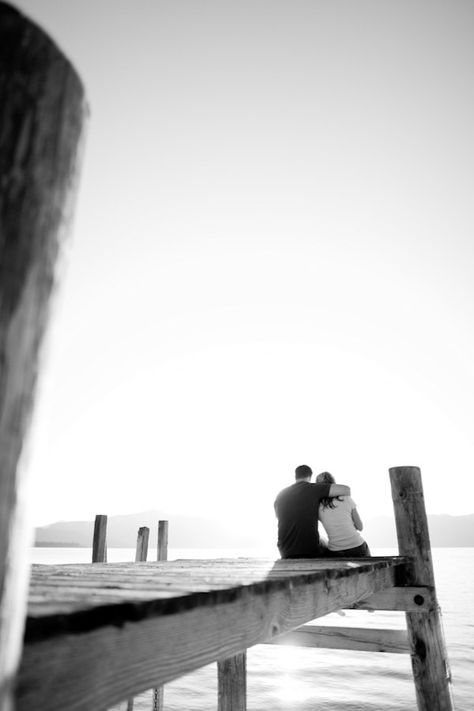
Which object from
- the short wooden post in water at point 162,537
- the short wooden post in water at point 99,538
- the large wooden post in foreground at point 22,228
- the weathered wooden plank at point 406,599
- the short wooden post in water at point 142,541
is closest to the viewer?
the large wooden post in foreground at point 22,228

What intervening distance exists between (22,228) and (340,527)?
5.58 m

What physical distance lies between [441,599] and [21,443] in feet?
154

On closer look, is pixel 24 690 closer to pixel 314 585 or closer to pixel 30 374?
pixel 30 374

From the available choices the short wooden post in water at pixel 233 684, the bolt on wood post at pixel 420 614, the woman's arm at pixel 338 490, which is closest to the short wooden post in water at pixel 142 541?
the short wooden post in water at pixel 233 684

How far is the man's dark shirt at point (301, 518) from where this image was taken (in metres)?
5.25

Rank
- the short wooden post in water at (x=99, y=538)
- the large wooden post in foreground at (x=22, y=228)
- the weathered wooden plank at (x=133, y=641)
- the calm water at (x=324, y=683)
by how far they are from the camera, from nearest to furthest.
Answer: the large wooden post in foreground at (x=22, y=228) → the weathered wooden plank at (x=133, y=641) → the short wooden post in water at (x=99, y=538) → the calm water at (x=324, y=683)

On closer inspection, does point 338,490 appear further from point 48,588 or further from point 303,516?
point 48,588

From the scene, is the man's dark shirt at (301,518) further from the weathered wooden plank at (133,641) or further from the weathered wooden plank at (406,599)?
the weathered wooden plank at (133,641)

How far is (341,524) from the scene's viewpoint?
219 inches

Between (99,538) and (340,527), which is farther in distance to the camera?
(99,538)

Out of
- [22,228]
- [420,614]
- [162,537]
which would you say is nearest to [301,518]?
[420,614]

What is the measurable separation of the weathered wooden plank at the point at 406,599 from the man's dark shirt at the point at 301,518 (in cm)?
92

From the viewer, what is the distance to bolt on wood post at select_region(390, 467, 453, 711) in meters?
4.16

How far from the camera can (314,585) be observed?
2479 millimetres
